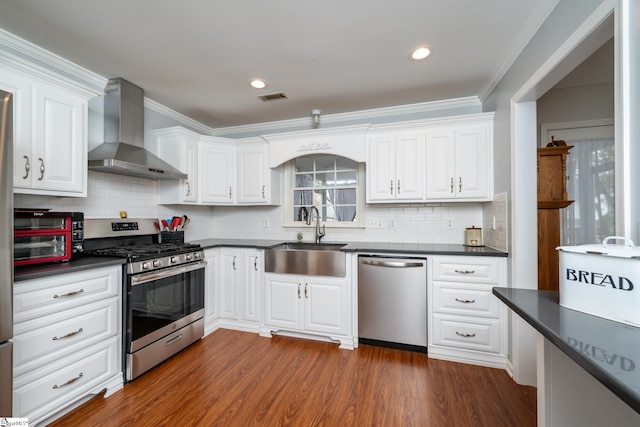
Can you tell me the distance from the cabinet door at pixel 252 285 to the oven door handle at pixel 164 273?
17.5 inches

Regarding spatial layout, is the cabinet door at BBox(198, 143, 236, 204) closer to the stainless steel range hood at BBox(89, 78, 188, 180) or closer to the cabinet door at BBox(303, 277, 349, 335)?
the stainless steel range hood at BBox(89, 78, 188, 180)

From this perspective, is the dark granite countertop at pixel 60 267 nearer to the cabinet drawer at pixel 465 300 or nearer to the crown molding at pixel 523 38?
the cabinet drawer at pixel 465 300

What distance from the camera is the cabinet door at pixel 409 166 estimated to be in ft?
9.16

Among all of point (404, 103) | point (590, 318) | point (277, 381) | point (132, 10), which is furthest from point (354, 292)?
point (132, 10)

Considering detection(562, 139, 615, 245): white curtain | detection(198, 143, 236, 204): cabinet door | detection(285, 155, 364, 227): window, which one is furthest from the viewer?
detection(285, 155, 364, 227): window

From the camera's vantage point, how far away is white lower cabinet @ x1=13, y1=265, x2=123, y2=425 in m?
1.53

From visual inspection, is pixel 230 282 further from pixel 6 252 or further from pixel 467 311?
pixel 467 311

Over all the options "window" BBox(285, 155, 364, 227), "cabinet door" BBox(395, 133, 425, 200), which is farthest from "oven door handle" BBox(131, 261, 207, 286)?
"cabinet door" BBox(395, 133, 425, 200)

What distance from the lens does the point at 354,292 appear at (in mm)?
2627

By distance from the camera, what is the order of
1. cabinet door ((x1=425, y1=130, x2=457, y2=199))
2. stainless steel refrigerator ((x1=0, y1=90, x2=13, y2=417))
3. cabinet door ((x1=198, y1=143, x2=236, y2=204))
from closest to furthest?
1. stainless steel refrigerator ((x1=0, y1=90, x2=13, y2=417))
2. cabinet door ((x1=425, y1=130, x2=457, y2=199))
3. cabinet door ((x1=198, y1=143, x2=236, y2=204))

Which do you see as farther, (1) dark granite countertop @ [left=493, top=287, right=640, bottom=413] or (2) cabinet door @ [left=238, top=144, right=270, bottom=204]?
(2) cabinet door @ [left=238, top=144, right=270, bottom=204]

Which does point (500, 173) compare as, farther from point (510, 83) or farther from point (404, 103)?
point (404, 103)

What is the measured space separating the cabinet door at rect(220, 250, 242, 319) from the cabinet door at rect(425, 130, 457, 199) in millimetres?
2172

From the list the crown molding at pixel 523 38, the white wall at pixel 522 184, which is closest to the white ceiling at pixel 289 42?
the crown molding at pixel 523 38
